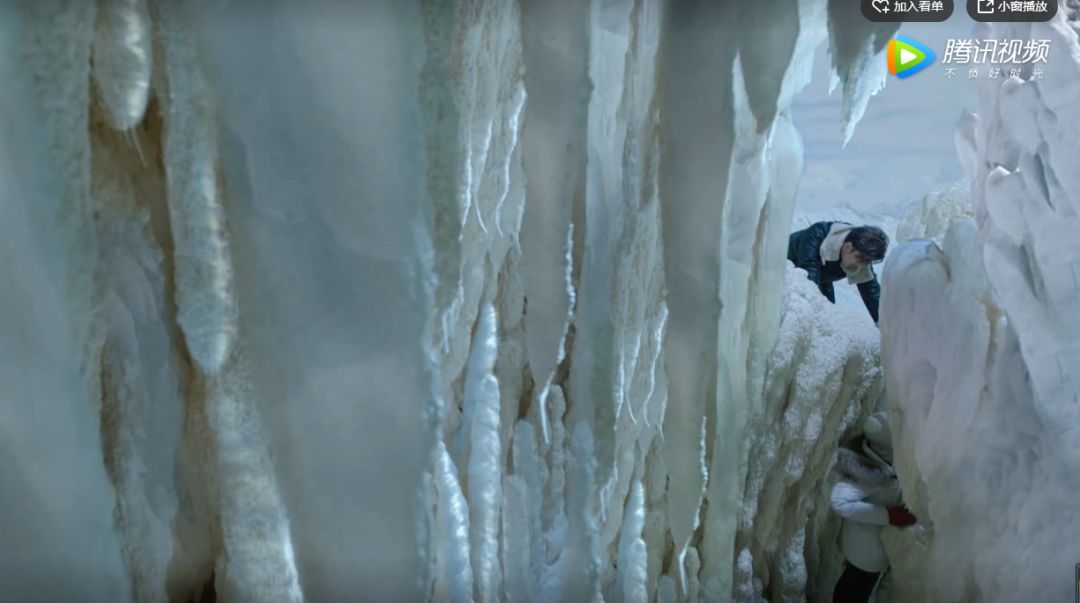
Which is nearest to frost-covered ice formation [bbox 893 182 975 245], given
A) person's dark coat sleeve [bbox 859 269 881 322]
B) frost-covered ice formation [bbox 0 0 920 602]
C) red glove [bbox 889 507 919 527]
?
person's dark coat sleeve [bbox 859 269 881 322]

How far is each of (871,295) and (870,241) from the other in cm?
25

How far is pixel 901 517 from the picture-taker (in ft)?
6.37

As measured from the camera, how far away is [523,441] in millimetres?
1279

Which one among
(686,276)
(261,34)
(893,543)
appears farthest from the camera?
(893,543)

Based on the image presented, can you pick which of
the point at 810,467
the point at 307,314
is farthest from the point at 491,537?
the point at 810,467

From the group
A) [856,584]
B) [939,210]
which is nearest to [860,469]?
[856,584]

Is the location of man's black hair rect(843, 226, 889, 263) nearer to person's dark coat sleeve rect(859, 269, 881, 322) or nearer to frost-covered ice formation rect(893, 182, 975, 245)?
person's dark coat sleeve rect(859, 269, 881, 322)

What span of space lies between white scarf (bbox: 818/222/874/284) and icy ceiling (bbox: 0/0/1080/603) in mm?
323

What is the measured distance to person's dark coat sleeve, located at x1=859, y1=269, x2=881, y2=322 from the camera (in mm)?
2143

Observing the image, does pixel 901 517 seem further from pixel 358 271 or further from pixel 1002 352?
pixel 358 271

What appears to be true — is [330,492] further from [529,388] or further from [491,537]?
[529,388]

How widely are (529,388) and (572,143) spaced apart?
1.45 feet

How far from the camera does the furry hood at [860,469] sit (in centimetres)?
207

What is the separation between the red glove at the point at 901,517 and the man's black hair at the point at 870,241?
66 centimetres
